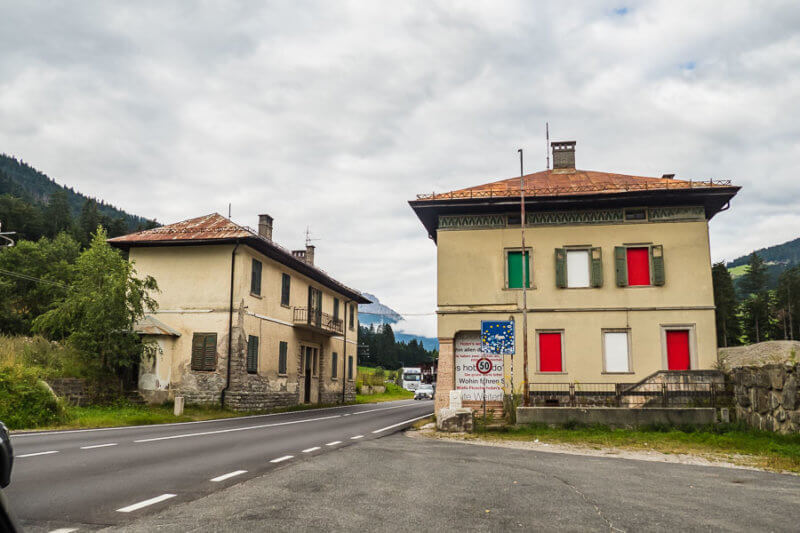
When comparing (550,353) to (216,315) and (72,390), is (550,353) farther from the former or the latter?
(72,390)

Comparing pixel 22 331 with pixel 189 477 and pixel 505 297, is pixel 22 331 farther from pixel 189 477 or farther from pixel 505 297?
pixel 189 477

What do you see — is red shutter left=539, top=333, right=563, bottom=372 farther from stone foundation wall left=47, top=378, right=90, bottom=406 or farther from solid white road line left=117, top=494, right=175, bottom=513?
solid white road line left=117, top=494, right=175, bottom=513

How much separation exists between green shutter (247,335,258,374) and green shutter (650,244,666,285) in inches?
658

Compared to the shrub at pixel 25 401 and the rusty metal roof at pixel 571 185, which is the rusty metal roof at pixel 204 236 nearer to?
the rusty metal roof at pixel 571 185

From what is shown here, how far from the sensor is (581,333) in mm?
22125

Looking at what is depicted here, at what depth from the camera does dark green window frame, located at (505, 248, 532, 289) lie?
75.0 feet

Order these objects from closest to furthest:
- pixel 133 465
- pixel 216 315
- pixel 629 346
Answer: pixel 133 465, pixel 629 346, pixel 216 315

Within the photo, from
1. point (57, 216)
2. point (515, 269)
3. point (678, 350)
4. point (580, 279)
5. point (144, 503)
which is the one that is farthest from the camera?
point (57, 216)

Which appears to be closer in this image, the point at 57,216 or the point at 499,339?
the point at 499,339

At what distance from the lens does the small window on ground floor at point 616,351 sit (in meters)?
21.8

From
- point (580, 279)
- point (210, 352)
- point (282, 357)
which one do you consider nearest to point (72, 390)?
point (210, 352)

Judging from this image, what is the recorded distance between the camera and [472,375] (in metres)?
22.8

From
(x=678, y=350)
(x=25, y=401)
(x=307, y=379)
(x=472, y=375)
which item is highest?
(x=678, y=350)

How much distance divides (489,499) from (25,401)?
14.7 m
